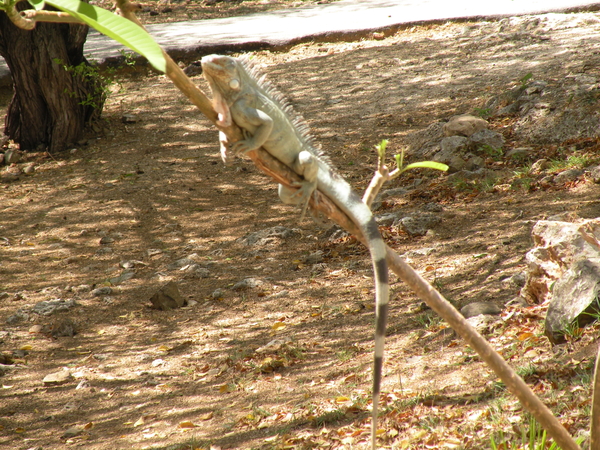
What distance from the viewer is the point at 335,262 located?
210 inches

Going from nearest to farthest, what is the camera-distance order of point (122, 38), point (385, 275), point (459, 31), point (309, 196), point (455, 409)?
point (122, 38) < point (385, 275) < point (309, 196) < point (455, 409) < point (459, 31)

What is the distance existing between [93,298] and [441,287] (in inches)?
121

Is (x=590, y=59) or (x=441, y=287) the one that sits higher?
(x=590, y=59)

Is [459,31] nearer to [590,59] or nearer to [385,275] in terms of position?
[590,59]

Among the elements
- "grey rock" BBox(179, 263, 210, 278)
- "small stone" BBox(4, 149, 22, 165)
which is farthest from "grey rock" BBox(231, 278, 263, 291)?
"small stone" BBox(4, 149, 22, 165)

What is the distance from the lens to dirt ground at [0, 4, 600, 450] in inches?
129

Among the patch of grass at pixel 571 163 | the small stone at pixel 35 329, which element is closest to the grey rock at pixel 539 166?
the patch of grass at pixel 571 163

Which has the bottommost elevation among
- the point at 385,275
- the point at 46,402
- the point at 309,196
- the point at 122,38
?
the point at 46,402

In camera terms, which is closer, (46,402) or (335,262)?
(46,402)

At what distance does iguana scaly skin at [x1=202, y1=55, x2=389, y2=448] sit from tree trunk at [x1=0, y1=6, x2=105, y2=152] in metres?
6.11

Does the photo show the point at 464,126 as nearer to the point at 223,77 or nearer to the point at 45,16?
the point at 223,77

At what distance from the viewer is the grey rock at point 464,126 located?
6910 mm

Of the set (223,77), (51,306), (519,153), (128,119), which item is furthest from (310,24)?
(223,77)

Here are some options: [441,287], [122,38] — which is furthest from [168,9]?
[122,38]
